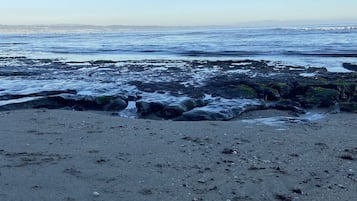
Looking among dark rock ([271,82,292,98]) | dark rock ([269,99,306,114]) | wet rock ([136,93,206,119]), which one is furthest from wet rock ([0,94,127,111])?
dark rock ([271,82,292,98])

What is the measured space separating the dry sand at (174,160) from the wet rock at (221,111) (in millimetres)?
799

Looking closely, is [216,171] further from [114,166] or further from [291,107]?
[291,107]

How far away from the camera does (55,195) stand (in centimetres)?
480

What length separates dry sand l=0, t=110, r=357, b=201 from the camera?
5.01 meters

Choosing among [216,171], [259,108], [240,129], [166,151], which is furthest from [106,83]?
[216,171]

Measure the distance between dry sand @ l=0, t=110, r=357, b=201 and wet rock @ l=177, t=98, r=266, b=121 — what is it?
799mm

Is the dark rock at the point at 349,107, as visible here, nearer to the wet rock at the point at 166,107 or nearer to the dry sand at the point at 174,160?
the dry sand at the point at 174,160

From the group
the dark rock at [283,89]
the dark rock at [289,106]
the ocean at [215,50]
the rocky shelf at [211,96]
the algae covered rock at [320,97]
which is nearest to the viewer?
the rocky shelf at [211,96]

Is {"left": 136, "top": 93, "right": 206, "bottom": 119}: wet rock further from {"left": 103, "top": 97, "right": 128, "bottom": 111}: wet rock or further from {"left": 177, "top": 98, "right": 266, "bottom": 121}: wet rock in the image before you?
{"left": 103, "top": 97, "right": 128, "bottom": 111}: wet rock

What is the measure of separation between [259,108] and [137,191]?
6.23 meters

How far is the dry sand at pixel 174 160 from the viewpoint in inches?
197

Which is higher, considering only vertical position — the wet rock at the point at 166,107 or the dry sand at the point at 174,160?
the dry sand at the point at 174,160

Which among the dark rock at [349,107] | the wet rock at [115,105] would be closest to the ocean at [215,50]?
the dark rock at [349,107]

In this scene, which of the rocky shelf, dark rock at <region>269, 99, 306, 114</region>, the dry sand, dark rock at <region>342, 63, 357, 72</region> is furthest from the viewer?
dark rock at <region>342, 63, 357, 72</region>
